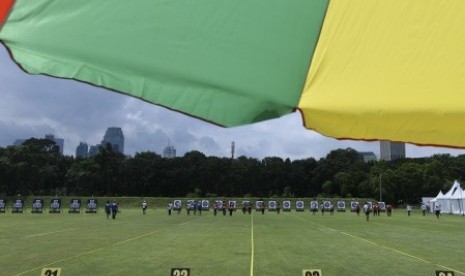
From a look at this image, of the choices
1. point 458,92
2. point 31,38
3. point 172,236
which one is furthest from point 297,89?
point 172,236

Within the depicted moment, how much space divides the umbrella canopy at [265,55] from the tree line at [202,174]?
385 feet

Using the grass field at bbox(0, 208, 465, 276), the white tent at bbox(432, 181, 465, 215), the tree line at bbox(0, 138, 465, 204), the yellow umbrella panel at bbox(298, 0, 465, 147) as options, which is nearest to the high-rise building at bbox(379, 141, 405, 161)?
the yellow umbrella panel at bbox(298, 0, 465, 147)

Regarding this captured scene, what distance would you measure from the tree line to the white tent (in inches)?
1799

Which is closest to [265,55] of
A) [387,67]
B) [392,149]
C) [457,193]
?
[387,67]

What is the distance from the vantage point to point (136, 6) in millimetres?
3383

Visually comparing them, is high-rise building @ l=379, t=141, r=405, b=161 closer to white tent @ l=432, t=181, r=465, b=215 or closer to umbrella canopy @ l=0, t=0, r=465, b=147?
umbrella canopy @ l=0, t=0, r=465, b=147

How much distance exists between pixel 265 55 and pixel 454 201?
69834 mm

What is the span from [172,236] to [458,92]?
74.0 feet

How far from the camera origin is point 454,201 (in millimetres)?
66812

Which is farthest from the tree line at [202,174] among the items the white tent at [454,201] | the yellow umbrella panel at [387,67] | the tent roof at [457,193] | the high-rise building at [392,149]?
the yellow umbrella panel at [387,67]

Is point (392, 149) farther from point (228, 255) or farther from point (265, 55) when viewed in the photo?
point (265, 55)

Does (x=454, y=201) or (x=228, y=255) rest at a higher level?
(x=454, y=201)

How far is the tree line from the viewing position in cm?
12125

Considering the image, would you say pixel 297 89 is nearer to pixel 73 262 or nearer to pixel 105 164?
pixel 73 262
